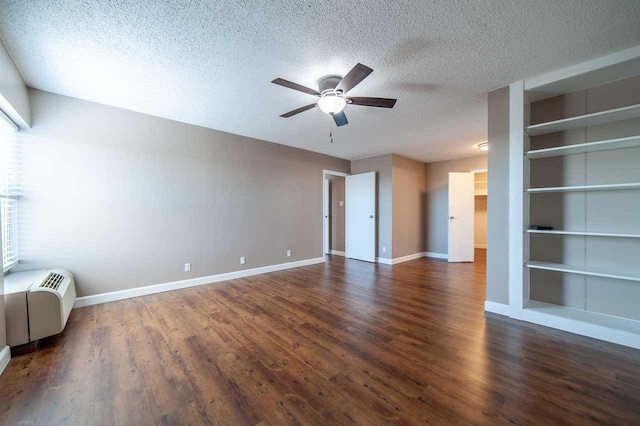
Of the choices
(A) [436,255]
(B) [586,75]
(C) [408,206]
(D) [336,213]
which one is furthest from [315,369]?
(A) [436,255]

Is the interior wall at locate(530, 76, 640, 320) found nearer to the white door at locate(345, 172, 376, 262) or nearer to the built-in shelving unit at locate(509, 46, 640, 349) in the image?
the built-in shelving unit at locate(509, 46, 640, 349)

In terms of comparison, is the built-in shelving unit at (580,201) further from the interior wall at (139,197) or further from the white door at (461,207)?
the interior wall at (139,197)

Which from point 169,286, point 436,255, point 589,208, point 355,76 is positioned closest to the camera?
point 355,76

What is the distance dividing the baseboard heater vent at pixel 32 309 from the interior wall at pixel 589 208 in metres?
4.77

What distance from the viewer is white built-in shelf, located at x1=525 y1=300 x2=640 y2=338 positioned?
201 cm

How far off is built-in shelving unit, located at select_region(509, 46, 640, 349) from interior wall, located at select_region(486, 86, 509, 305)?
7cm

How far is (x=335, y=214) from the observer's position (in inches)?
265

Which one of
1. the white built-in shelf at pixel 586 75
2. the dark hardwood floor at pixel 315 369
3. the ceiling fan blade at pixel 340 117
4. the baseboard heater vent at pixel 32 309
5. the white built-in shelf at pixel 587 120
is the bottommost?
the dark hardwood floor at pixel 315 369

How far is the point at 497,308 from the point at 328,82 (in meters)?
3.06

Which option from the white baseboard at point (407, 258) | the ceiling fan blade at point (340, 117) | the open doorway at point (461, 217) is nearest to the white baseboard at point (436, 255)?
the white baseboard at point (407, 258)

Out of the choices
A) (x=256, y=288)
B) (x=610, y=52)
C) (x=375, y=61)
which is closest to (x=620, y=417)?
(x=610, y=52)

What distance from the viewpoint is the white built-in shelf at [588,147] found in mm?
2080

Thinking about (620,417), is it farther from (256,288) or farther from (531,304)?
(256,288)

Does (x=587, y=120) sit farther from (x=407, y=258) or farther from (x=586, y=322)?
(x=407, y=258)
